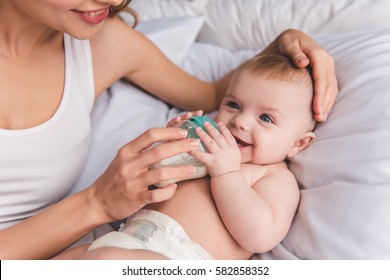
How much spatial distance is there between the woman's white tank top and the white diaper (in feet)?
0.82

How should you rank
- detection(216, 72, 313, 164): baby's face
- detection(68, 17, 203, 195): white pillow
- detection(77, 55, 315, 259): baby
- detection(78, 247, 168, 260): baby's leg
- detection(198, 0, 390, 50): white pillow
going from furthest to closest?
detection(198, 0, 390, 50): white pillow < detection(68, 17, 203, 195): white pillow < detection(216, 72, 313, 164): baby's face < detection(77, 55, 315, 259): baby < detection(78, 247, 168, 260): baby's leg

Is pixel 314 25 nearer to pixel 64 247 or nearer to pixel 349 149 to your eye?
pixel 349 149

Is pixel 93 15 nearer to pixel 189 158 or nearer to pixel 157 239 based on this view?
pixel 189 158

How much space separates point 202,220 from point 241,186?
0.11 metres

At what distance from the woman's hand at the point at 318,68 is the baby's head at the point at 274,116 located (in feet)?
0.07

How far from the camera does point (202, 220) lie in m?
1.12

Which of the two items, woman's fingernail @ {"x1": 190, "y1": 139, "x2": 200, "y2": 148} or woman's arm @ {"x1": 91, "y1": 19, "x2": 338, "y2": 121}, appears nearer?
woman's fingernail @ {"x1": 190, "y1": 139, "x2": 200, "y2": 148}

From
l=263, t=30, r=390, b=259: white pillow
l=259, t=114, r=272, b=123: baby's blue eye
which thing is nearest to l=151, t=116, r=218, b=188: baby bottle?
l=259, t=114, r=272, b=123: baby's blue eye

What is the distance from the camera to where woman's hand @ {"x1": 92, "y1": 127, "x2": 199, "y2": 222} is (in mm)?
997

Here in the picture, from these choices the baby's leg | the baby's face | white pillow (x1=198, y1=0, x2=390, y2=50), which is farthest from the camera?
white pillow (x1=198, y1=0, x2=390, y2=50)

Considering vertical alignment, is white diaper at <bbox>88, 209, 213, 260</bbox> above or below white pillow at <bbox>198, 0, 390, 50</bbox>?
above

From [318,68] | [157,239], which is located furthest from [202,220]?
[318,68]

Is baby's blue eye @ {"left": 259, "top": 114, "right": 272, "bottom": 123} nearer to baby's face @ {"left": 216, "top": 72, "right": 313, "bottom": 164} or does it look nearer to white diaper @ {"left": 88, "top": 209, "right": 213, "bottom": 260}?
baby's face @ {"left": 216, "top": 72, "right": 313, "bottom": 164}

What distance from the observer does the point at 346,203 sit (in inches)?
41.6
